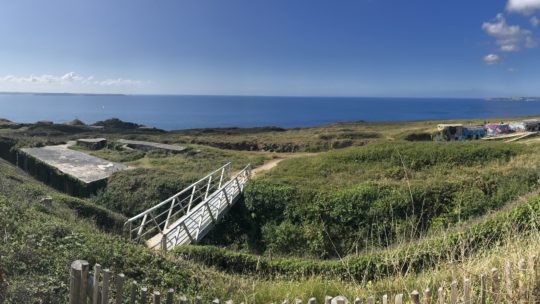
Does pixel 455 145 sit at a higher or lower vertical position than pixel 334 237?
higher

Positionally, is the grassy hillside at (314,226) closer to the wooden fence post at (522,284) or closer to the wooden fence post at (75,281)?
the wooden fence post at (522,284)

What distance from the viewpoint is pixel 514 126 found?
37.8 meters

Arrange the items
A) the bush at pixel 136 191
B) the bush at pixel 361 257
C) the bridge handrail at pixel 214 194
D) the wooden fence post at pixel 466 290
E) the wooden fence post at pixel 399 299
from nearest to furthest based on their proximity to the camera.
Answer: the wooden fence post at pixel 399 299, the wooden fence post at pixel 466 290, the bush at pixel 361 257, the bridge handrail at pixel 214 194, the bush at pixel 136 191

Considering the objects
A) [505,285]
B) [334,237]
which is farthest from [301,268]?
[505,285]

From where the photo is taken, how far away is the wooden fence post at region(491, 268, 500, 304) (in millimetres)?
3881

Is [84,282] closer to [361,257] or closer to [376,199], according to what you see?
[361,257]

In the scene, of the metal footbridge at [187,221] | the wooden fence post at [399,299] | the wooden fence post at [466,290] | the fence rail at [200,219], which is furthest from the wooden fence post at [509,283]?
the fence rail at [200,219]

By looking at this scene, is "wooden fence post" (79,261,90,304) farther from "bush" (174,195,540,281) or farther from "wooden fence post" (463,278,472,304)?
"bush" (174,195,540,281)

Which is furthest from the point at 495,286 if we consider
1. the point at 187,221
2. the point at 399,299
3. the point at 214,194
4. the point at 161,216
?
the point at 161,216

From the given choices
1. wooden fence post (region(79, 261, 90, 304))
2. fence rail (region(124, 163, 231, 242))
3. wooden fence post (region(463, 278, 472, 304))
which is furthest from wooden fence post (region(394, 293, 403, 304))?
fence rail (region(124, 163, 231, 242))

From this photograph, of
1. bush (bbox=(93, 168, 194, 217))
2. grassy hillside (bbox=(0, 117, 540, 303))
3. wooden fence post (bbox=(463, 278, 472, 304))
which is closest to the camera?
wooden fence post (bbox=(463, 278, 472, 304))

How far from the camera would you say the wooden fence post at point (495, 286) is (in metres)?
3.88

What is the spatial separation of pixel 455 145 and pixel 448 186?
6.20 m

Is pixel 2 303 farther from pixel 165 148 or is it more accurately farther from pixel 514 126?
pixel 514 126
